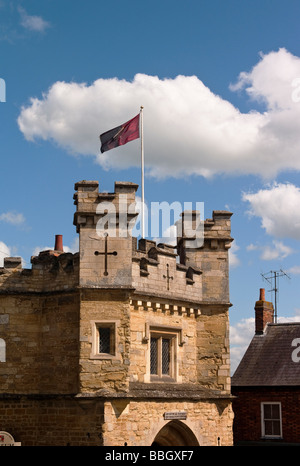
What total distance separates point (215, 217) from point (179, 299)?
3437 millimetres

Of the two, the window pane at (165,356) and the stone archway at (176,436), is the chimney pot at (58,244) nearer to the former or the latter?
the window pane at (165,356)

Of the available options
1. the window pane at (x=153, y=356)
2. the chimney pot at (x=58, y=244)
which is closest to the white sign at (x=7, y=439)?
the window pane at (x=153, y=356)

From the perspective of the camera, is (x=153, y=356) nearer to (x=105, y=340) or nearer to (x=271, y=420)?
(x=105, y=340)

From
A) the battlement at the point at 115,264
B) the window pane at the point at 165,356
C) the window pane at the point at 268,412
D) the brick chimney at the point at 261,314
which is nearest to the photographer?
the battlement at the point at 115,264

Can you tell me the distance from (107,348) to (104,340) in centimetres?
25

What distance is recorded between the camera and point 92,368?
21250 mm

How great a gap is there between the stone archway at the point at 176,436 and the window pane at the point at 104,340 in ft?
11.8

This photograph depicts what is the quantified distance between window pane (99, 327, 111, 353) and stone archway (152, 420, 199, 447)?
3.58 metres

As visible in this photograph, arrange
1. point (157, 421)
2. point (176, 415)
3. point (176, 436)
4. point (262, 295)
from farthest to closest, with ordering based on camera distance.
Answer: point (262, 295) < point (176, 436) < point (176, 415) < point (157, 421)

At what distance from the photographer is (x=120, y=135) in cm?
2469

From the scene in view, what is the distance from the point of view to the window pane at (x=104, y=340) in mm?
21688

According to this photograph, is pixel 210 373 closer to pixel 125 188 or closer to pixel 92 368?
pixel 92 368

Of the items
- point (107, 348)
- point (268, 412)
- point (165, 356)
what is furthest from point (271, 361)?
point (107, 348)
